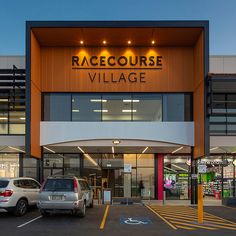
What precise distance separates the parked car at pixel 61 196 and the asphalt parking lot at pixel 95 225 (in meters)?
0.41

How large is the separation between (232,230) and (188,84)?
1265 cm

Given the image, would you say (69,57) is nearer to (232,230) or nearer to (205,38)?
(205,38)

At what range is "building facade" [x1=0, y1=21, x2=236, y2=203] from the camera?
23.4 meters

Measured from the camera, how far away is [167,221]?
15.7 meters

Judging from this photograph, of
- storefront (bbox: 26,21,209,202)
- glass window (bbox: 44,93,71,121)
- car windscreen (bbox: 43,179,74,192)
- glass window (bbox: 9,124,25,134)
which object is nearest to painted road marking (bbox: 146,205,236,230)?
car windscreen (bbox: 43,179,74,192)

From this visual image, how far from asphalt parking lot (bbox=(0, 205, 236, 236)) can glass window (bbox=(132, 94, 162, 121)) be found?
7.67 metres

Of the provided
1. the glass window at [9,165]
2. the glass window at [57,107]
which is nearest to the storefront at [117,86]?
the glass window at [57,107]

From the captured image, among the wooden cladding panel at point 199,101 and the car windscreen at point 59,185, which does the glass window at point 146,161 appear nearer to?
the wooden cladding panel at point 199,101

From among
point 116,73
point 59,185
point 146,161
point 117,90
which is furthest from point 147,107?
point 59,185

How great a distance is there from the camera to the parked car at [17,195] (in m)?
16.7

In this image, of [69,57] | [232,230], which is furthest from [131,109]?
[232,230]

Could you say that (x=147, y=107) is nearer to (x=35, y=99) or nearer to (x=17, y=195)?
(x=35, y=99)

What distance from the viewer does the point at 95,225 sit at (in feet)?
47.7

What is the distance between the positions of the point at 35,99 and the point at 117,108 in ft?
15.5
